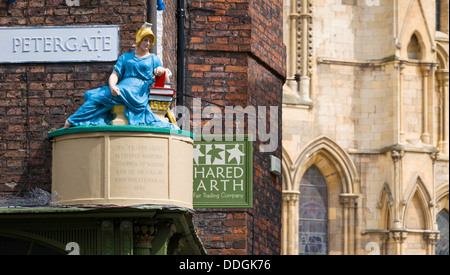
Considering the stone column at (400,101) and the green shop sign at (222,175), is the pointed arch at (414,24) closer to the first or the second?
the stone column at (400,101)

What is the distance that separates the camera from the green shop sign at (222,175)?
A: 16844 mm

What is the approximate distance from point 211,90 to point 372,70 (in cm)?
2462

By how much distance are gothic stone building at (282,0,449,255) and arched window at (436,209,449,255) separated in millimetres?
1224

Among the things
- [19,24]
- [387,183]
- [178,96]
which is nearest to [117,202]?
[19,24]

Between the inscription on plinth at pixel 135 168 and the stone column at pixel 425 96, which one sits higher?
the stone column at pixel 425 96

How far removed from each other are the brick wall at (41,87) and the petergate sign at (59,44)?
65 millimetres

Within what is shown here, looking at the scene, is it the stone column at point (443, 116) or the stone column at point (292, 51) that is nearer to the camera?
the stone column at point (292, 51)

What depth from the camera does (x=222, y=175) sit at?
17.0 meters

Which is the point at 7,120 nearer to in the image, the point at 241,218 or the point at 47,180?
the point at 47,180

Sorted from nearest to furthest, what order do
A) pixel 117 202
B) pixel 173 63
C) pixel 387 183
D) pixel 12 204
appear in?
1. pixel 117 202
2. pixel 12 204
3. pixel 173 63
4. pixel 387 183

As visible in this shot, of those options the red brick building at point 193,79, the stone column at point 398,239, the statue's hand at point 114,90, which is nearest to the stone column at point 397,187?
the stone column at point 398,239

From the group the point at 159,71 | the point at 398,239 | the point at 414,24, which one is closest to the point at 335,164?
the point at 398,239

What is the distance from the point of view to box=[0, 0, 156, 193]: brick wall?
15789 mm
